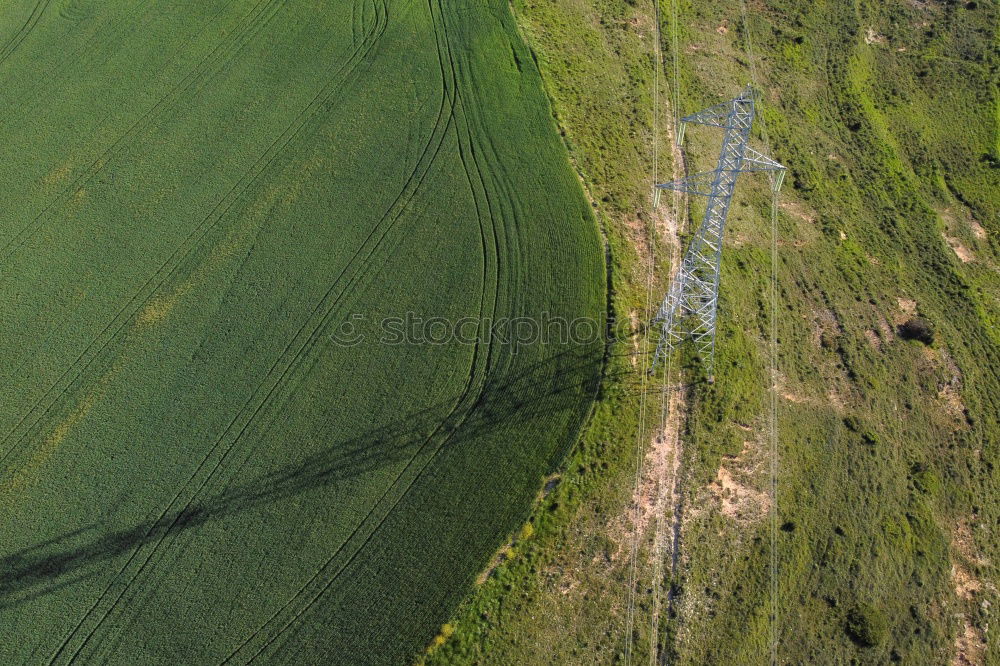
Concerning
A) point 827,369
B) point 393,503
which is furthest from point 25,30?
point 827,369

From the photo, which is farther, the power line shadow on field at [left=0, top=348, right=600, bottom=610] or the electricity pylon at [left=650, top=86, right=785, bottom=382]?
the electricity pylon at [left=650, top=86, right=785, bottom=382]

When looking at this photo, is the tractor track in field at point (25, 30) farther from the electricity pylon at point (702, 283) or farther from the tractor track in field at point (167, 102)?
the electricity pylon at point (702, 283)

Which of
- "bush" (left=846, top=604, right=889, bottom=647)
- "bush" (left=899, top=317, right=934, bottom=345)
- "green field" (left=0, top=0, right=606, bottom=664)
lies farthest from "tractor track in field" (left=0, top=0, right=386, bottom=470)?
"bush" (left=899, top=317, right=934, bottom=345)

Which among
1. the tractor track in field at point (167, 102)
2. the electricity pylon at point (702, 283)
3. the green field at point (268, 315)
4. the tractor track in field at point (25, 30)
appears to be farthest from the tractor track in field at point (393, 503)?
the tractor track in field at point (25, 30)

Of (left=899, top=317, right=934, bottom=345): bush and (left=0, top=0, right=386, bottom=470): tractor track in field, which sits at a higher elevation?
(left=0, top=0, right=386, bottom=470): tractor track in field

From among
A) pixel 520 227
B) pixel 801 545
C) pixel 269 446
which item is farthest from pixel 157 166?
pixel 801 545

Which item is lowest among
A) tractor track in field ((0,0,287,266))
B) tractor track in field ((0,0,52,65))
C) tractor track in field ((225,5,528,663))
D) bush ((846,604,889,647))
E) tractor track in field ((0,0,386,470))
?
bush ((846,604,889,647))

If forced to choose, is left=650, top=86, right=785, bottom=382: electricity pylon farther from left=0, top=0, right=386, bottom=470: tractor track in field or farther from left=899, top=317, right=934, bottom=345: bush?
left=0, top=0, right=386, bottom=470: tractor track in field

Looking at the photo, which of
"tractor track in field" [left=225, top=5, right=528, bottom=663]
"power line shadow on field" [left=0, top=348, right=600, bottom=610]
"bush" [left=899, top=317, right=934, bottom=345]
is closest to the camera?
"tractor track in field" [left=225, top=5, right=528, bottom=663]
